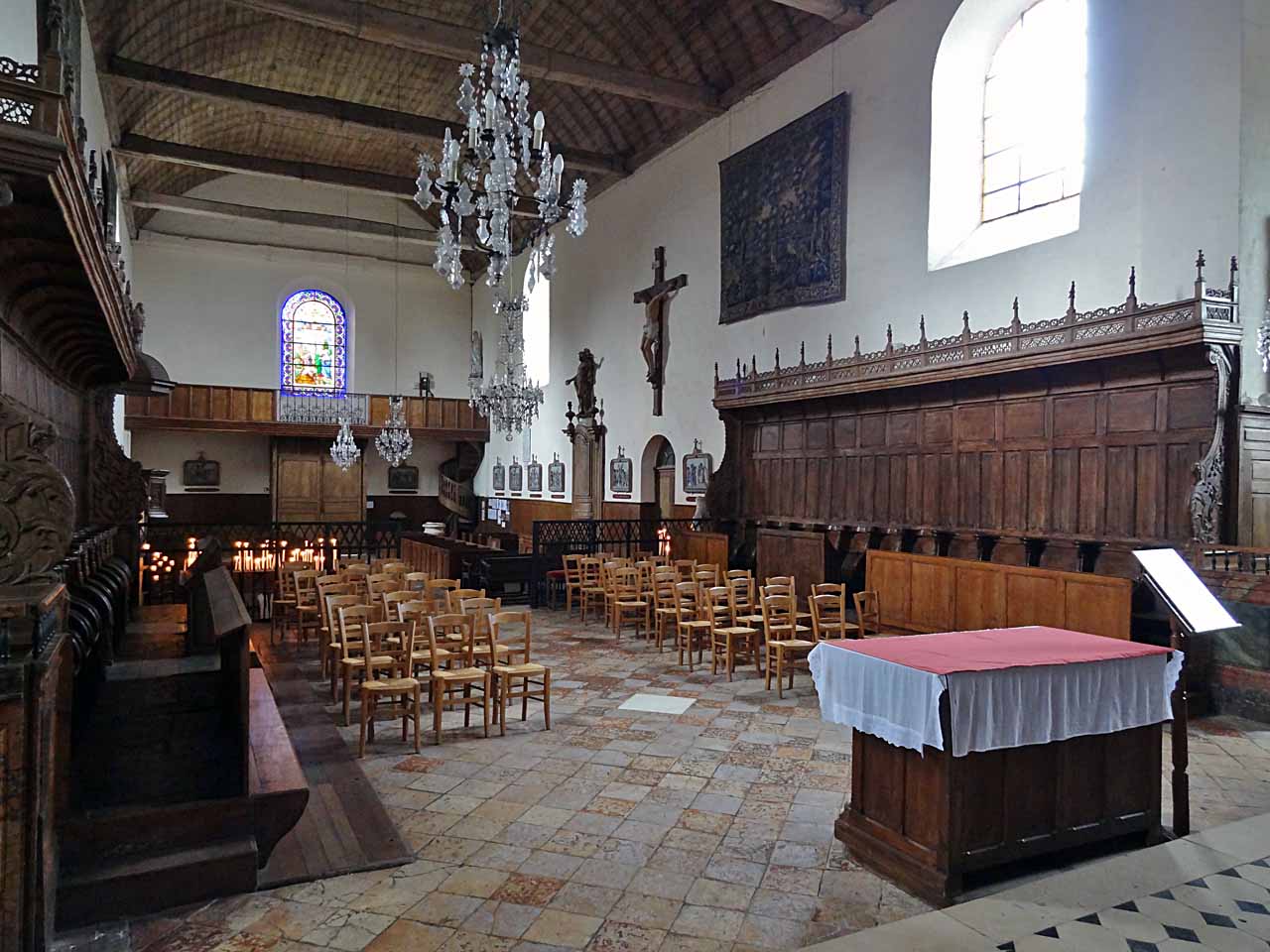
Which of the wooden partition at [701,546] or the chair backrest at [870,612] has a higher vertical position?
the wooden partition at [701,546]

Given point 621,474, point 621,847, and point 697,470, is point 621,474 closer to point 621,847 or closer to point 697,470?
point 697,470

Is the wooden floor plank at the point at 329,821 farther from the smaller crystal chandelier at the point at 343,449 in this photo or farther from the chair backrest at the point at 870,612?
the smaller crystal chandelier at the point at 343,449

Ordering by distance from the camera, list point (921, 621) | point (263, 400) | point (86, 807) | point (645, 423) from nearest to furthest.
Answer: point (86, 807)
point (921, 621)
point (645, 423)
point (263, 400)

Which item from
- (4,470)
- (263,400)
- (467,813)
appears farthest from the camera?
(263,400)

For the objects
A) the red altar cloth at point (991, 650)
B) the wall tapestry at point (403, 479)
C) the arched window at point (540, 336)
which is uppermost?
the arched window at point (540, 336)

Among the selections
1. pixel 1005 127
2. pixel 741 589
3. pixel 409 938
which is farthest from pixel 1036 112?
pixel 409 938

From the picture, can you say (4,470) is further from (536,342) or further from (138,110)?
(536,342)

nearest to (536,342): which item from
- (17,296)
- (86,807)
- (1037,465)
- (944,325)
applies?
(944,325)

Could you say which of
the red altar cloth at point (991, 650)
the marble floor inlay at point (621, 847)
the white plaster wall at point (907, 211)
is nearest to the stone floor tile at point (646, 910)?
the marble floor inlay at point (621, 847)

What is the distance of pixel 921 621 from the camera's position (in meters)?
8.42

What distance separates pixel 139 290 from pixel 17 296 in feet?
57.1

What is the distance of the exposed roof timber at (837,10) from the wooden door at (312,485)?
1491cm

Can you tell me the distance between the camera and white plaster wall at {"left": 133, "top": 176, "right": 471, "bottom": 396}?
787 inches

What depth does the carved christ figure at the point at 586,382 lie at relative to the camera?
1798 cm
